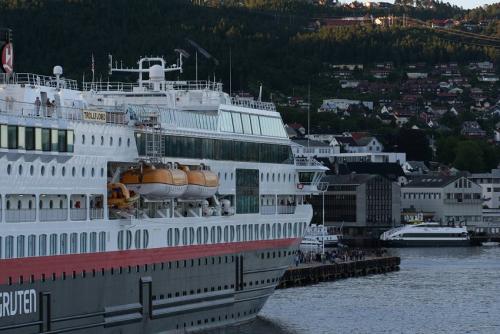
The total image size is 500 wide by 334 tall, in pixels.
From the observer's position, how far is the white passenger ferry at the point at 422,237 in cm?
14500

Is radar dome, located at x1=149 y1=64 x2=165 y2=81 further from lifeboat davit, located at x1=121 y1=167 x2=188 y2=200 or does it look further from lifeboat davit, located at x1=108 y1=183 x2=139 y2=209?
lifeboat davit, located at x1=108 y1=183 x2=139 y2=209

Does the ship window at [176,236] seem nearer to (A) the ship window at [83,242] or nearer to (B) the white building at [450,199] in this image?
(A) the ship window at [83,242]

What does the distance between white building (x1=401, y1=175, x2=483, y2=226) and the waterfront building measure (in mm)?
8259

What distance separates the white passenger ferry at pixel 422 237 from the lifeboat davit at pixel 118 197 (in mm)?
97269

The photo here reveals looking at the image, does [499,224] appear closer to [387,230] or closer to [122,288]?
[387,230]

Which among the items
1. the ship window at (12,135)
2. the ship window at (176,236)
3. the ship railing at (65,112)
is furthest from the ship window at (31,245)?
the ship window at (176,236)

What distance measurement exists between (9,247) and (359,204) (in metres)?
112

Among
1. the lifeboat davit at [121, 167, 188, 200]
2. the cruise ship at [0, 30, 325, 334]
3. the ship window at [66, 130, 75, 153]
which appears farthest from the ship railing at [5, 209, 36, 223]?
the lifeboat davit at [121, 167, 188, 200]

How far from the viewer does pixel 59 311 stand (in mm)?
44750

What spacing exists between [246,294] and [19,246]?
52.6 feet

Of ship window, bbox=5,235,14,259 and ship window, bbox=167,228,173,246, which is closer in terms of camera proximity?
ship window, bbox=5,235,14,259

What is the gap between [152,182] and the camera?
4956cm

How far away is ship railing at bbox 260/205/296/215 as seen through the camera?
194 feet

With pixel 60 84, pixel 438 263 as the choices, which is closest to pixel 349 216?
pixel 438 263
